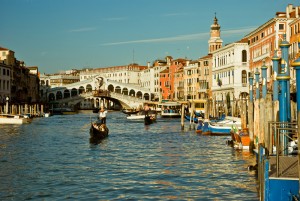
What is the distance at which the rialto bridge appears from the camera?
59938 mm

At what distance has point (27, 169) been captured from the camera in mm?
11117

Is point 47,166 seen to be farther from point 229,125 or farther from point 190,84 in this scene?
point 190,84

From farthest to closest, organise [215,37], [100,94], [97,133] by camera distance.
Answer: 1. [100,94]
2. [215,37]
3. [97,133]

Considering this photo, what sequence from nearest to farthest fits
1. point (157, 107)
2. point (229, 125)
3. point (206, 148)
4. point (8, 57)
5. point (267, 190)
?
point (267, 190)
point (206, 148)
point (229, 125)
point (8, 57)
point (157, 107)

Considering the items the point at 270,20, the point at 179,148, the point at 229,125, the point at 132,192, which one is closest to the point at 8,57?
the point at 270,20

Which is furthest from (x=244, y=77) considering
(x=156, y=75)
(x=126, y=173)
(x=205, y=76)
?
(x=156, y=75)

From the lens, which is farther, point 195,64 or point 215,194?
point 195,64

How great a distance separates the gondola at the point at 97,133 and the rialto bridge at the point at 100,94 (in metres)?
38.2

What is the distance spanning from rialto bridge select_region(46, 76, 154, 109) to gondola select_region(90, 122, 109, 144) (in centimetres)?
3822

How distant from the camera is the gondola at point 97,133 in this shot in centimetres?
1838

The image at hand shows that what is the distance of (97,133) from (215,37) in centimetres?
3114

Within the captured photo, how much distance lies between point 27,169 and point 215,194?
A: 4.56 metres

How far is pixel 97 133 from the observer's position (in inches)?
746

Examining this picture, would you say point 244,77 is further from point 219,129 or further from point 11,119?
point 11,119
